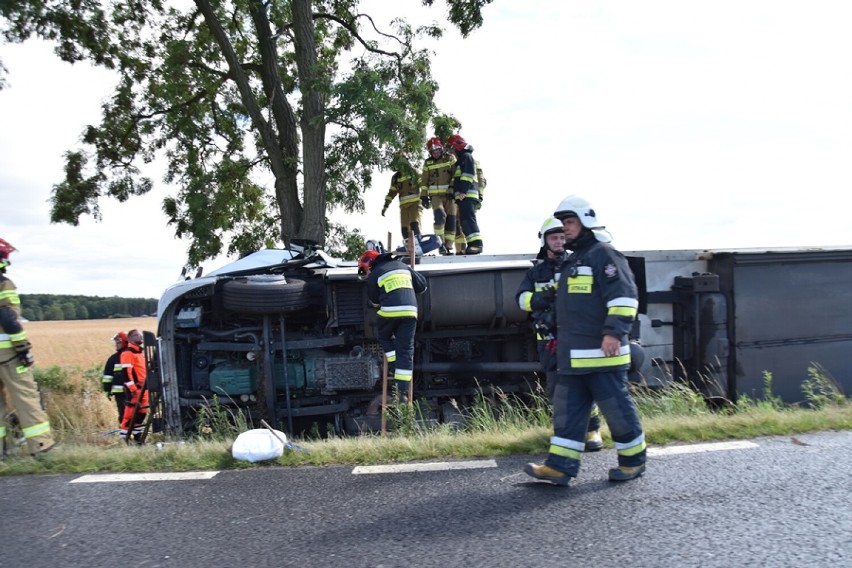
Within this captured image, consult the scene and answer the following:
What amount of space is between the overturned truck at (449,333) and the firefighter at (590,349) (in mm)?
1979

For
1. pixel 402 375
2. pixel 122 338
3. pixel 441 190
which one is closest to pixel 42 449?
pixel 402 375

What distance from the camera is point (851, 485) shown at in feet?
10.9

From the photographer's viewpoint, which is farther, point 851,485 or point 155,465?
point 155,465

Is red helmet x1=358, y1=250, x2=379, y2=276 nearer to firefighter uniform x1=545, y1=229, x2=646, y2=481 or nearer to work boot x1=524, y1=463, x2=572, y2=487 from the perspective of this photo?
firefighter uniform x1=545, y1=229, x2=646, y2=481

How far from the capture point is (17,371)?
4945mm

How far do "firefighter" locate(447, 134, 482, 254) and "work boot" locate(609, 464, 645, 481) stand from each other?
4773 millimetres

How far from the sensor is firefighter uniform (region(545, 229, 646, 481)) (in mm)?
3570

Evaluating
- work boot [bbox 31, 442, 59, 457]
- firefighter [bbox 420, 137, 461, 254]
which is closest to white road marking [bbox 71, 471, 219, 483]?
work boot [bbox 31, 442, 59, 457]

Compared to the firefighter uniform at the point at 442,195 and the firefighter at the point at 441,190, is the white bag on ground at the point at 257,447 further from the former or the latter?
the firefighter uniform at the point at 442,195

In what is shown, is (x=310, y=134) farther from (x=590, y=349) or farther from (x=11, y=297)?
(x=590, y=349)

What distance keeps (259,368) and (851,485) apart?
4.71 m

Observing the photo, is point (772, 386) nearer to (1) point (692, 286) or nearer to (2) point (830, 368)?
(2) point (830, 368)

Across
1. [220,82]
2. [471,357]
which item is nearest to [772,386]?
[471,357]

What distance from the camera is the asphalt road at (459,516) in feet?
8.78
